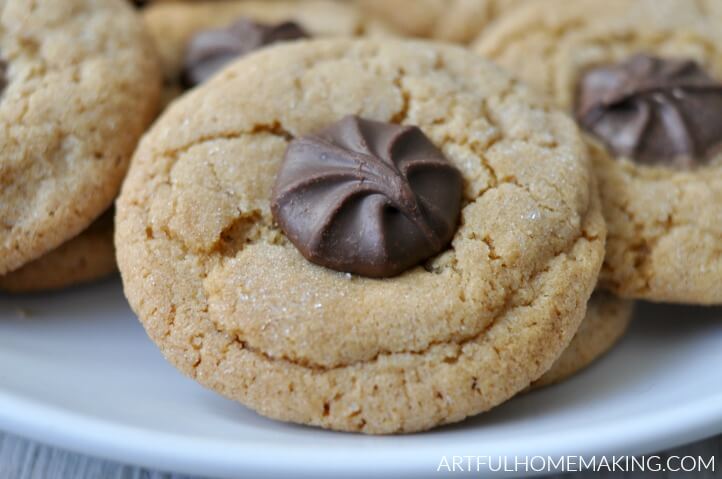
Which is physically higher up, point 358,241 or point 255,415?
point 358,241

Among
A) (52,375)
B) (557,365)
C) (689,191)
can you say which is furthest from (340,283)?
(689,191)

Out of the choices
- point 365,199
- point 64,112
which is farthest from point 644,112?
point 64,112

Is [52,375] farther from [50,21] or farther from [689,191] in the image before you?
Result: [689,191]

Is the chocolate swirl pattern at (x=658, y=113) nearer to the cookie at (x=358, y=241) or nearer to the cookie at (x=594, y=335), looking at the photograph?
the cookie at (x=358, y=241)

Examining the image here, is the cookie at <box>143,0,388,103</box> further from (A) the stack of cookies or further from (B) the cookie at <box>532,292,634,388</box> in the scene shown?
(B) the cookie at <box>532,292,634,388</box>

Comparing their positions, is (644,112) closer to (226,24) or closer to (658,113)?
(658,113)

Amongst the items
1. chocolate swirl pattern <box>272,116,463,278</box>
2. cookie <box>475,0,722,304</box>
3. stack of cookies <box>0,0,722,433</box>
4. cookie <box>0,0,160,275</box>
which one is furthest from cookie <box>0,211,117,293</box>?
cookie <box>475,0,722,304</box>
